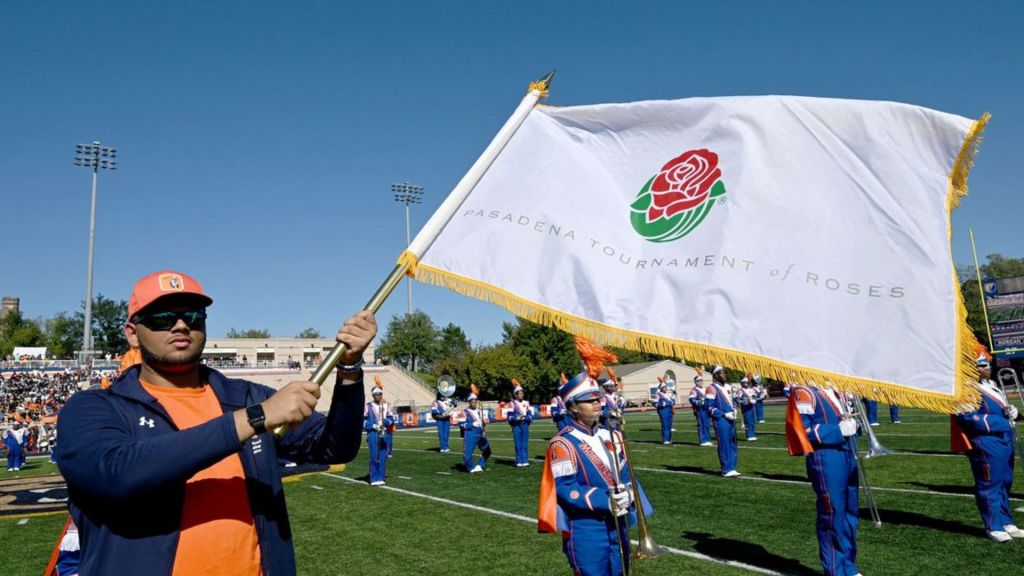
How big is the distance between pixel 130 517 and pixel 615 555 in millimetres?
4025

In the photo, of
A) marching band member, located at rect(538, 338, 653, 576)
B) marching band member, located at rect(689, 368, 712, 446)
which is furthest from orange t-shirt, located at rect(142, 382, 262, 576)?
marching band member, located at rect(689, 368, 712, 446)

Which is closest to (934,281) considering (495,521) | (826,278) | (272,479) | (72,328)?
(826,278)

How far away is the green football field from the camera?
8.36 metres

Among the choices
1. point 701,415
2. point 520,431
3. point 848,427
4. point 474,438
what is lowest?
point 474,438

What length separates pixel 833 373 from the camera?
127 inches

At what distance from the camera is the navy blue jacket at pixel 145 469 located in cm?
206

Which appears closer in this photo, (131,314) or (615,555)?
(131,314)

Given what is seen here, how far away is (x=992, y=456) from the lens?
876 centimetres

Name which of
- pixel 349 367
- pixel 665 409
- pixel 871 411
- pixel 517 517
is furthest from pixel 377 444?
pixel 871 411

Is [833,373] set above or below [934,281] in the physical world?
below

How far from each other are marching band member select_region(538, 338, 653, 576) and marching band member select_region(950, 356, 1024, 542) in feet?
17.9

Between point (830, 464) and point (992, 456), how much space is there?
3044mm

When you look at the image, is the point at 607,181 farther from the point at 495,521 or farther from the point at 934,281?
the point at 495,521

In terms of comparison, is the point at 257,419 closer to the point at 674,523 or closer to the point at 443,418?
the point at 674,523
